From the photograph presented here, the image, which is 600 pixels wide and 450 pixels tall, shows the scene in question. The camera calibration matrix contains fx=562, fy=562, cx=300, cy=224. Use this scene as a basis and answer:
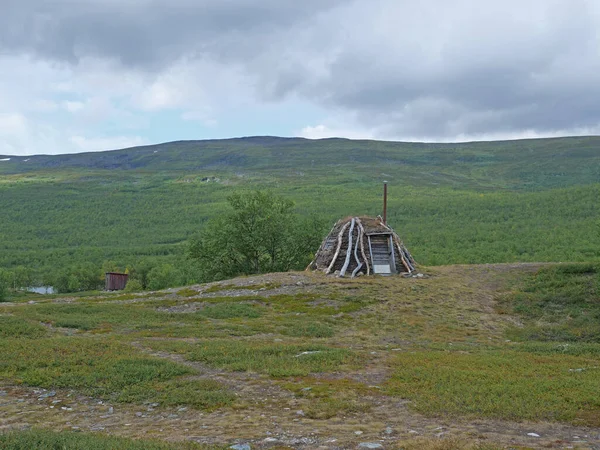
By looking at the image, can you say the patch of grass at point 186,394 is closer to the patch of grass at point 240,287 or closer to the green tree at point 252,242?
the patch of grass at point 240,287

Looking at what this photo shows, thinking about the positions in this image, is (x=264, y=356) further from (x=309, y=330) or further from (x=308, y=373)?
(x=309, y=330)

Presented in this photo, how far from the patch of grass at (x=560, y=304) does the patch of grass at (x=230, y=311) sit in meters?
12.3

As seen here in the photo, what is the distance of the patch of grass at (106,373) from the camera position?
1273cm

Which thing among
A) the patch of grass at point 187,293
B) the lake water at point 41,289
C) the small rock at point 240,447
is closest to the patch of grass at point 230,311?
the patch of grass at point 187,293

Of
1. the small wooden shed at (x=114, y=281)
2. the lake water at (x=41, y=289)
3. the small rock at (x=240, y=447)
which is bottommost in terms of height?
the lake water at (x=41, y=289)

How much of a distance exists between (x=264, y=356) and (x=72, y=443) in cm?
913

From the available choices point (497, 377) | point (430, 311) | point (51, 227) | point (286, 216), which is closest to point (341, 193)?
point (51, 227)

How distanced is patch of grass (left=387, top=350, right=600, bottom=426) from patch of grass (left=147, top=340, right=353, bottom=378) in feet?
6.79

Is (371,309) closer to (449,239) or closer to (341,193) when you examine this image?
(449,239)

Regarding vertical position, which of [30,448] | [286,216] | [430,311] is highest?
[286,216]

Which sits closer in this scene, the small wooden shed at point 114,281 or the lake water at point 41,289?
the small wooden shed at point 114,281

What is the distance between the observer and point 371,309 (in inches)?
1153

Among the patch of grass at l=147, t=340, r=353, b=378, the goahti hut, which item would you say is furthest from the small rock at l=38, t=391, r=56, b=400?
the goahti hut

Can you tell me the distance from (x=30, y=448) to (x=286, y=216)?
45.6 meters
